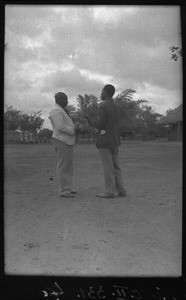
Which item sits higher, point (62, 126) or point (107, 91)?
point (107, 91)

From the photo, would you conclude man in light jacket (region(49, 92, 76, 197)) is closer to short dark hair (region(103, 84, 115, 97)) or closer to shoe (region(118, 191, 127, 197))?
shoe (region(118, 191, 127, 197))

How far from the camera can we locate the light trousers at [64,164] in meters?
5.52

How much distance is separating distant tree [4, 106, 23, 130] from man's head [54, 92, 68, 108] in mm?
431

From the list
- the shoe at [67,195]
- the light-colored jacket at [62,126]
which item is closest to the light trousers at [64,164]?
the light-colored jacket at [62,126]

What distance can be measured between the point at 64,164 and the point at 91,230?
6.86 feet

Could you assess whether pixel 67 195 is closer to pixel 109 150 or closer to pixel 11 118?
pixel 109 150

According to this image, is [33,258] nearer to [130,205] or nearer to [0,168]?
[0,168]

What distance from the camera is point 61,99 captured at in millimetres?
3494

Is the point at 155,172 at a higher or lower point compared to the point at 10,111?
lower

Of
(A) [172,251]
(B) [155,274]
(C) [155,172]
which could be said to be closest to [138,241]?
(A) [172,251]

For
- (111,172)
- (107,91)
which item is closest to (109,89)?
(107,91)
